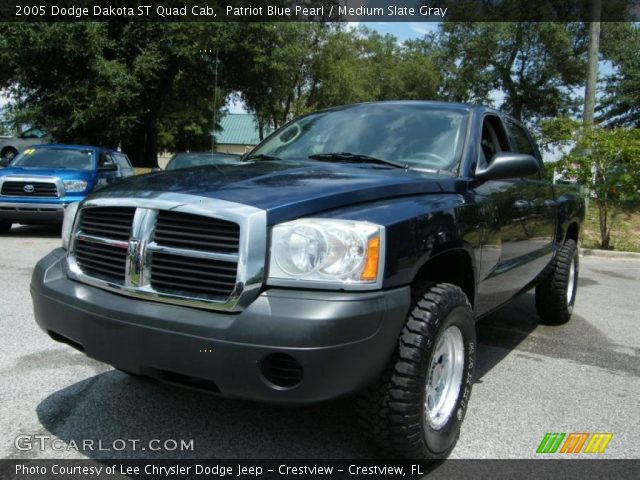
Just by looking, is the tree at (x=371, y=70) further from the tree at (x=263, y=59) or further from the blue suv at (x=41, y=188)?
the blue suv at (x=41, y=188)

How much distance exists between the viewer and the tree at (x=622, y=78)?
86.5ft

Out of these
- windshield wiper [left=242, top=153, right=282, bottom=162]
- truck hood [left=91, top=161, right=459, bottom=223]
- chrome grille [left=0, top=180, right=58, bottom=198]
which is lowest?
chrome grille [left=0, top=180, right=58, bottom=198]

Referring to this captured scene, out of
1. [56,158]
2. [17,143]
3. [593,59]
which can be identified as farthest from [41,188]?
[17,143]

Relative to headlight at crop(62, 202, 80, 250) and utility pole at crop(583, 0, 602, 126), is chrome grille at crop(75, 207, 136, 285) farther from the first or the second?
utility pole at crop(583, 0, 602, 126)

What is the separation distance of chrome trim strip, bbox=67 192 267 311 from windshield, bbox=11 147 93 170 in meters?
8.74

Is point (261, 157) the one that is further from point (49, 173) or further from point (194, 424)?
A: point (49, 173)

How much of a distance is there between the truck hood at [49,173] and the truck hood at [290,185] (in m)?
7.60

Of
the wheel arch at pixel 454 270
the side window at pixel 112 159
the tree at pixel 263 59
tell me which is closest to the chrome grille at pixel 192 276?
the wheel arch at pixel 454 270

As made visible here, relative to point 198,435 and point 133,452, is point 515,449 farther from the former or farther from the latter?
point 133,452

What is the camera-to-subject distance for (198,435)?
2.84m

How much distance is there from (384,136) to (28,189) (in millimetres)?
8016

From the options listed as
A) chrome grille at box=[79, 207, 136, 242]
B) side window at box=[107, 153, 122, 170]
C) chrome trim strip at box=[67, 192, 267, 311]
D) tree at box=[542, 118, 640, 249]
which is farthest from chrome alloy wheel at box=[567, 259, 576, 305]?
side window at box=[107, 153, 122, 170]

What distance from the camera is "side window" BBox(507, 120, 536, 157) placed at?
4.38m

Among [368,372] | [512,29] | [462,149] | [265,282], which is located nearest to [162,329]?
[265,282]
